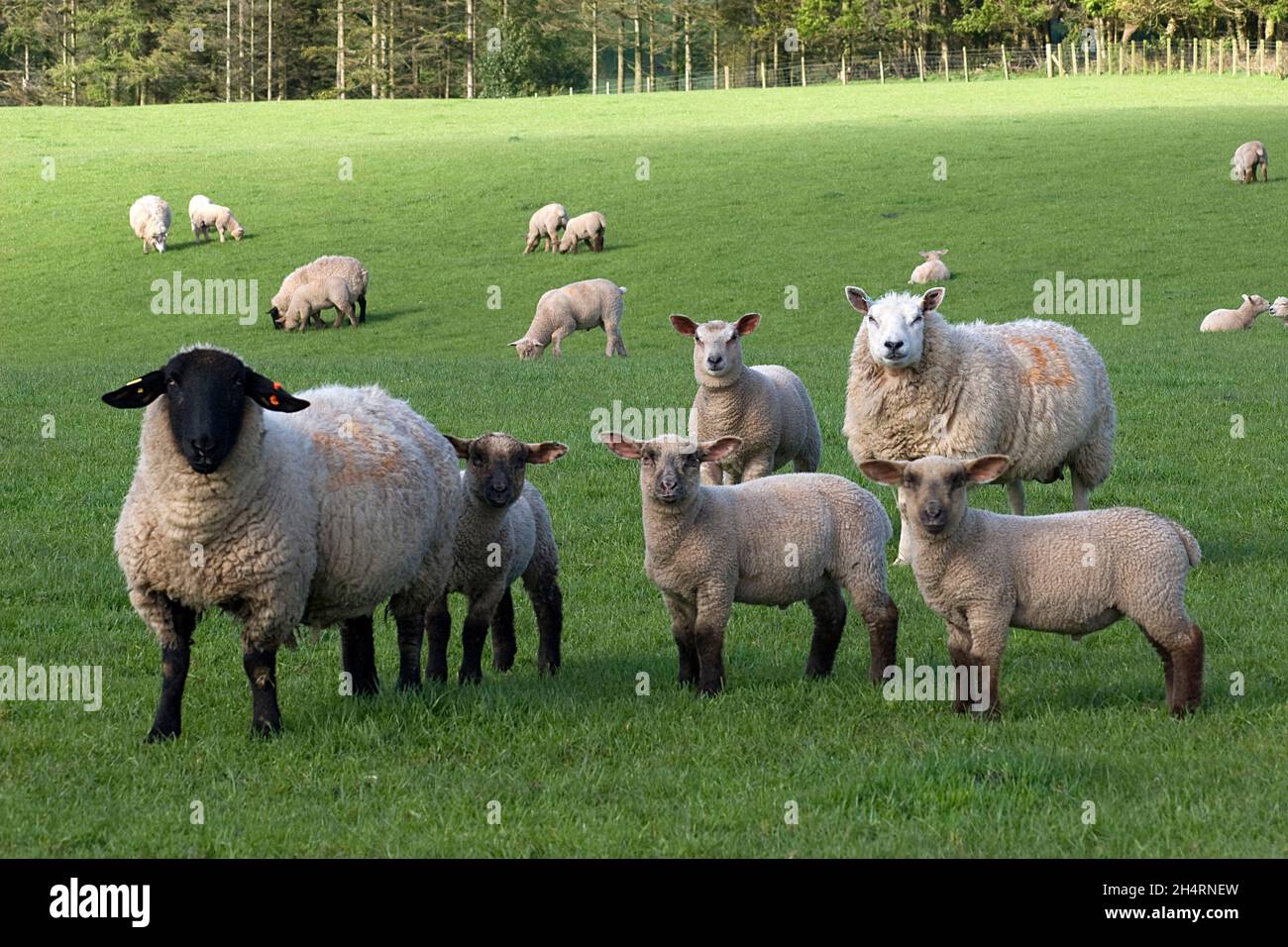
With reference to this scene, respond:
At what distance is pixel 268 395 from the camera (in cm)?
737

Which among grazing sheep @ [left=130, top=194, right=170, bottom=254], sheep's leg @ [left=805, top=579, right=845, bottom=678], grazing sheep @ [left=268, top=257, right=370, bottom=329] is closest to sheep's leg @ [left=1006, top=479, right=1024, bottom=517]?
sheep's leg @ [left=805, top=579, right=845, bottom=678]

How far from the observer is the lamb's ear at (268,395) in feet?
24.2

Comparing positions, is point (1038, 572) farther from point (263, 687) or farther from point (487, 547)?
point (263, 687)

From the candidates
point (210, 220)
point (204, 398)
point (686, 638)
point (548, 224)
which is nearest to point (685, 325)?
point (686, 638)

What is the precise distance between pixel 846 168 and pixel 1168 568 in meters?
42.2

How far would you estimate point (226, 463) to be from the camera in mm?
7375

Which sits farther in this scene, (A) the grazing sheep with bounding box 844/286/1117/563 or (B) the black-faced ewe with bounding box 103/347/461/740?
(A) the grazing sheep with bounding box 844/286/1117/563

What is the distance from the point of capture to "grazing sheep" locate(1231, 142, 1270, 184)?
4331cm

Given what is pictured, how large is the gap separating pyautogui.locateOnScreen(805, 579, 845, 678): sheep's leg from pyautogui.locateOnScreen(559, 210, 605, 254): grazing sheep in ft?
104

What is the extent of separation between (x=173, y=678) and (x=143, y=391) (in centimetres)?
141

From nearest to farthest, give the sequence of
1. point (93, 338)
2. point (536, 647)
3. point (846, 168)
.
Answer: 1. point (536, 647)
2. point (93, 338)
3. point (846, 168)

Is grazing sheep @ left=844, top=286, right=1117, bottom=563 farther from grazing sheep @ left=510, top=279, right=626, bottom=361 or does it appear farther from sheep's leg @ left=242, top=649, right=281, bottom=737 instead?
grazing sheep @ left=510, top=279, right=626, bottom=361
